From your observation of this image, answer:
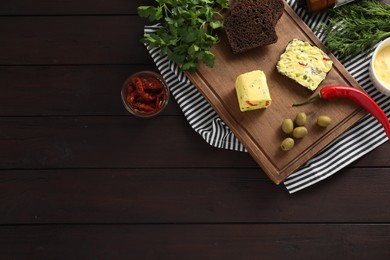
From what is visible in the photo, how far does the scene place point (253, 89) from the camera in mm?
1481

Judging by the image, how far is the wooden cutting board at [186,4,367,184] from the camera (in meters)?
1.54

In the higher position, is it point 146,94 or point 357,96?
point 357,96

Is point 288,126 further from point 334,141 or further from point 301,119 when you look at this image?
point 334,141

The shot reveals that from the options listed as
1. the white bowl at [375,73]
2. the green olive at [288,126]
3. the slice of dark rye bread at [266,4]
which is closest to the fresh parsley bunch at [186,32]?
the slice of dark rye bread at [266,4]

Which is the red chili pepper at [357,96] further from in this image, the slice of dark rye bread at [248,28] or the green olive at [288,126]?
the slice of dark rye bread at [248,28]

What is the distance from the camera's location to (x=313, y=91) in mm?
1553

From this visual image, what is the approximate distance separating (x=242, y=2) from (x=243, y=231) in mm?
687

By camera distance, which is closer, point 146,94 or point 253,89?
point 253,89

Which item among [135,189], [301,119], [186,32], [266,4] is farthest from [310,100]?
[135,189]

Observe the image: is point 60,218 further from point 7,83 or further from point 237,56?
point 237,56

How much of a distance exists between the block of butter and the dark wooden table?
0.74 feet

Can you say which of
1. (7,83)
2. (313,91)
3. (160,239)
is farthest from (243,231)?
(7,83)

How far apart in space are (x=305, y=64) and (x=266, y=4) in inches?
8.1

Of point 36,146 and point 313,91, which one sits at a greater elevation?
point 313,91
